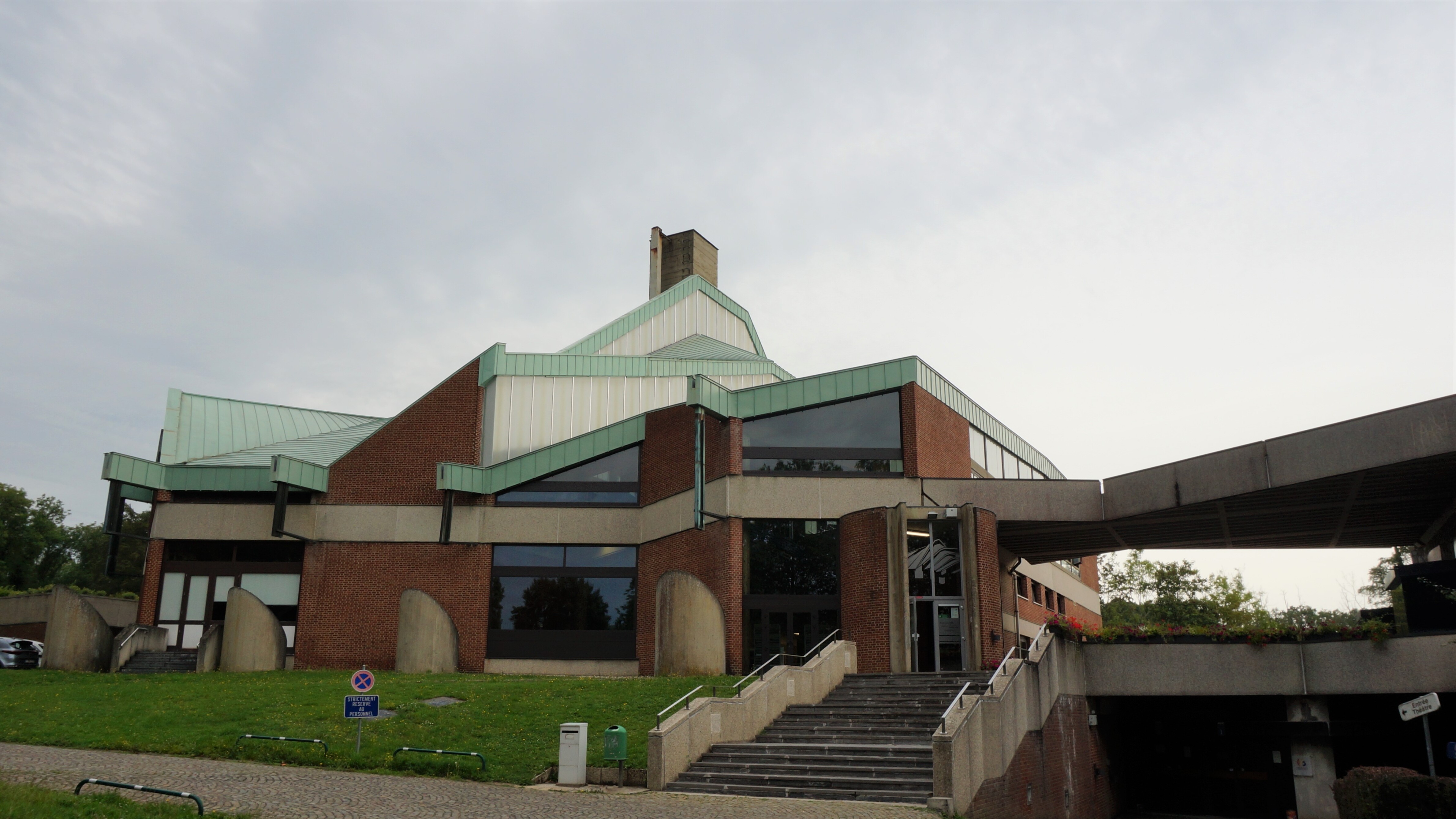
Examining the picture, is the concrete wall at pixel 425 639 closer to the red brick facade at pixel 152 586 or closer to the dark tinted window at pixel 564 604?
the dark tinted window at pixel 564 604

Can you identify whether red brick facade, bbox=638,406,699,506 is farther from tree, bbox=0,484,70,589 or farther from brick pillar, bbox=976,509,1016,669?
tree, bbox=0,484,70,589

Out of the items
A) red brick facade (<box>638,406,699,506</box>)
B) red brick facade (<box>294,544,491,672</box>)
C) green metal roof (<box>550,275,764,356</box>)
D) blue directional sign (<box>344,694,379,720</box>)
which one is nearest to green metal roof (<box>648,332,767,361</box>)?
green metal roof (<box>550,275,764,356</box>)

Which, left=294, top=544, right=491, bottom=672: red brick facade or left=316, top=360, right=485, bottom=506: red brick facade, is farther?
left=316, top=360, right=485, bottom=506: red brick facade

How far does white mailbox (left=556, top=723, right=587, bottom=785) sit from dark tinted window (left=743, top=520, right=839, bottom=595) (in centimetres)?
1261

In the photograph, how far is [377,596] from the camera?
34312 millimetres

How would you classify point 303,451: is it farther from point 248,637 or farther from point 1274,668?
point 1274,668

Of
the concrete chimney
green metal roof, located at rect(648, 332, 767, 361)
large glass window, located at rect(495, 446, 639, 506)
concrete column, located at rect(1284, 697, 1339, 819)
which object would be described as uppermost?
the concrete chimney

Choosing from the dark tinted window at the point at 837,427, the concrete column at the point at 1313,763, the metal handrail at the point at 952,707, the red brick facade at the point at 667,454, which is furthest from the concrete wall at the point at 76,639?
the concrete column at the point at 1313,763

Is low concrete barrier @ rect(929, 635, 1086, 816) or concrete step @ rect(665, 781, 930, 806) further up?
low concrete barrier @ rect(929, 635, 1086, 816)

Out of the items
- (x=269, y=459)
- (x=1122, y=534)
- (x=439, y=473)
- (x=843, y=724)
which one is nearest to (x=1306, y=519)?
(x=1122, y=534)

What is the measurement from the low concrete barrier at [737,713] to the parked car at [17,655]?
2598 cm

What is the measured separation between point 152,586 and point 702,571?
754 inches

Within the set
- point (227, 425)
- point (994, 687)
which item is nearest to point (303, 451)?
point (227, 425)

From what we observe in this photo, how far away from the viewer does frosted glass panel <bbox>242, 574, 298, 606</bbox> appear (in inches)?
1375
